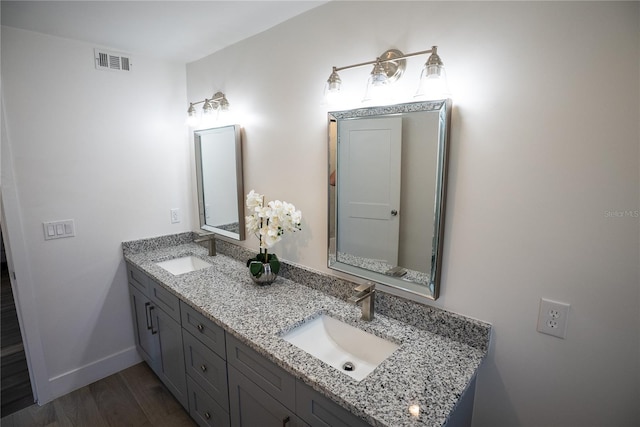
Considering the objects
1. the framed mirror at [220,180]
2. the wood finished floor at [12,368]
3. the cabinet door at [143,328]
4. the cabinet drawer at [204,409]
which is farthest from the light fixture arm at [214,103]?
the wood finished floor at [12,368]

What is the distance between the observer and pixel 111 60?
211 centimetres

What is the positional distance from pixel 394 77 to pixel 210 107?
144 centimetres

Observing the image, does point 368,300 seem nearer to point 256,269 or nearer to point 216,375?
point 256,269

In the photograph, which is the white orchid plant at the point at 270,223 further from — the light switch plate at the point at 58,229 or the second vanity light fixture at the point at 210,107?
the light switch plate at the point at 58,229

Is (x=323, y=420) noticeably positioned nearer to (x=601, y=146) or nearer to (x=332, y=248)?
(x=332, y=248)

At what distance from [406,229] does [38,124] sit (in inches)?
88.8

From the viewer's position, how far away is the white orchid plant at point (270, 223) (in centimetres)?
169

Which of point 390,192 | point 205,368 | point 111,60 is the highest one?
point 111,60

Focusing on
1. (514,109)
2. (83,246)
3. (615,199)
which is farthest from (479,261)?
(83,246)

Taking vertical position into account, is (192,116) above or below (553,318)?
above

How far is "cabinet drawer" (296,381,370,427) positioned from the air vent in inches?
91.8

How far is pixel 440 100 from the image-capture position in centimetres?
117

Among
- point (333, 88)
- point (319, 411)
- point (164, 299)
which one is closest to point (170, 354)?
point (164, 299)

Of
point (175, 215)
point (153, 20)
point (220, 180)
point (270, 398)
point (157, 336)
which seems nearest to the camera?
point (270, 398)
